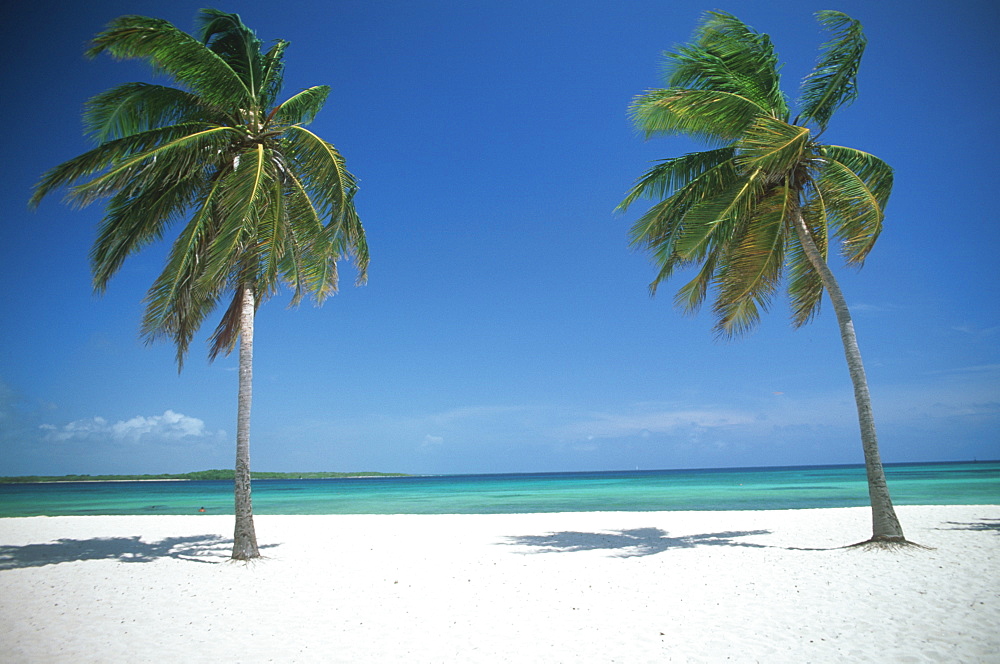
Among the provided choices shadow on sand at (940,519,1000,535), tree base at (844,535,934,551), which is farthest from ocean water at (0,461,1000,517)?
tree base at (844,535,934,551)

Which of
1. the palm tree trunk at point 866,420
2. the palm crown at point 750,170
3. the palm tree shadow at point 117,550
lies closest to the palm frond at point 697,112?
the palm crown at point 750,170

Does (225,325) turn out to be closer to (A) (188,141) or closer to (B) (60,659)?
(A) (188,141)

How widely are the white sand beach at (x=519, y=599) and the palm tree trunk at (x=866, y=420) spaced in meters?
0.60

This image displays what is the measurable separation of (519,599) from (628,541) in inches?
205

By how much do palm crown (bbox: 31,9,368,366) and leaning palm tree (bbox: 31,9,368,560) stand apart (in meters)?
0.02

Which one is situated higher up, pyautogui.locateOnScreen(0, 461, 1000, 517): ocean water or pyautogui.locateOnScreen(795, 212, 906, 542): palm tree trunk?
pyautogui.locateOnScreen(795, 212, 906, 542): palm tree trunk

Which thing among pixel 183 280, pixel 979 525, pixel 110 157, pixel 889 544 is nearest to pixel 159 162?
pixel 110 157

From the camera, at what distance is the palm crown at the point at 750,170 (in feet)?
Result: 31.1

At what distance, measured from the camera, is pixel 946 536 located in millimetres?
10164

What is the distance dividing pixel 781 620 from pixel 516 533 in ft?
26.5

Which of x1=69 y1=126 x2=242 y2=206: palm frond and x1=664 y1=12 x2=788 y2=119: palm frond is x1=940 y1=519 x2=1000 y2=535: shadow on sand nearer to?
x1=664 y1=12 x2=788 y2=119: palm frond

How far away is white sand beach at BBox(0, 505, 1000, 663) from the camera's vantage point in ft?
16.1

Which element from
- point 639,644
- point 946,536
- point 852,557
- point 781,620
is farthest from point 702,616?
point 946,536

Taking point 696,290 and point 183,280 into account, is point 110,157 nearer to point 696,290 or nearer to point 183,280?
point 183,280
